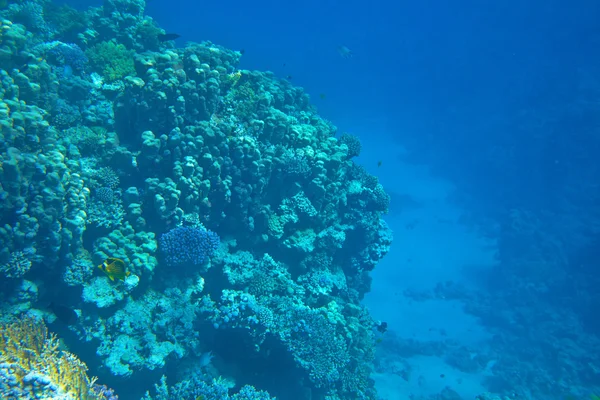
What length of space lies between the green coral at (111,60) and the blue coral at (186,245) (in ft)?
17.0

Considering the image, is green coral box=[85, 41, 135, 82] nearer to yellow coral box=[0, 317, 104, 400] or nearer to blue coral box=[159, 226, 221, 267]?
blue coral box=[159, 226, 221, 267]

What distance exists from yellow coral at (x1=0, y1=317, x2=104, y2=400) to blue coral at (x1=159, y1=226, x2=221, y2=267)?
8.15ft

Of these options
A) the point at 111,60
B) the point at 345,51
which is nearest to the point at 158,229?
the point at 111,60

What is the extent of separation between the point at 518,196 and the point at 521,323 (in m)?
16.1

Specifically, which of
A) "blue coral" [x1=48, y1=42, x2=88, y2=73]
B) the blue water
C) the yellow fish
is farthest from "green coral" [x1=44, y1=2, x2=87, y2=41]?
the blue water

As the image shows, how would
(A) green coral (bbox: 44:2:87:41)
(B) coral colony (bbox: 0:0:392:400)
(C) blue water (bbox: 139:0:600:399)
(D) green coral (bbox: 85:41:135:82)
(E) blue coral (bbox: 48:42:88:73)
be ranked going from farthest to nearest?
(C) blue water (bbox: 139:0:600:399) < (A) green coral (bbox: 44:2:87:41) < (D) green coral (bbox: 85:41:135:82) < (E) blue coral (bbox: 48:42:88:73) < (B) coral colony (bbox: 0:0:392:400)

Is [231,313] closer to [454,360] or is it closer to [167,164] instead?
[167,164]

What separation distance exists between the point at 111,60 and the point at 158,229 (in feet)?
19.0

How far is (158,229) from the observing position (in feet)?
23.8

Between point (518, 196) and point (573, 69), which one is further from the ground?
point (573, 69)

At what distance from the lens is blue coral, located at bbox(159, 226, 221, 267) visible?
696 cm

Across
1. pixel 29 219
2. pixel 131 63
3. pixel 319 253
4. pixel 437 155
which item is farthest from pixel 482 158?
pixel 29 219

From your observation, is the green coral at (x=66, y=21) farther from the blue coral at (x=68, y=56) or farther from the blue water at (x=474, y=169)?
the blue water at (x=474, y=169)

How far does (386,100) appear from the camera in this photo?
61531 millimetres
